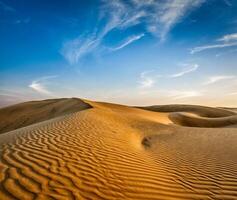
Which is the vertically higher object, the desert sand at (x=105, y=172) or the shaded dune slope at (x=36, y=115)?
the shaded dune slope at (x=36, y=115)

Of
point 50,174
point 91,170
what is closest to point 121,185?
point 91,170

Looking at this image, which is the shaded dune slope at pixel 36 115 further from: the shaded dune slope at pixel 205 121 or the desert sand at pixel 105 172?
the desert sand at pixel 105 172

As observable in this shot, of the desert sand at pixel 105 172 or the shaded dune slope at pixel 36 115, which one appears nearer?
the desert sand at pixel 105 172

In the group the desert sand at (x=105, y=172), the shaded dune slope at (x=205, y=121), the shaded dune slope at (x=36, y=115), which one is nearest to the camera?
the desert sand at (x=105, y=172)

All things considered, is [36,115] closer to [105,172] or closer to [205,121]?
[205,121]

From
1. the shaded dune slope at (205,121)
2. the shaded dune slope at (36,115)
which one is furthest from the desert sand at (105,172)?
the shaded dune slope at (205,121)

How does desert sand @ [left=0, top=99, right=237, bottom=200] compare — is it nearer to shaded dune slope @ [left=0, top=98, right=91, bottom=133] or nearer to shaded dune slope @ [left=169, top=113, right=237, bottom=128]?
shaded dune slope @ [left=0, top=98, right=91, bottom=133]

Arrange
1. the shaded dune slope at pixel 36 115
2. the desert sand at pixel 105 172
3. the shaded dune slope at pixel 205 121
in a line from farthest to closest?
the shaded dune slope at pixel 205 121
the shaded dune slope at pixel 36 115
the desert sand at pixel 105 172

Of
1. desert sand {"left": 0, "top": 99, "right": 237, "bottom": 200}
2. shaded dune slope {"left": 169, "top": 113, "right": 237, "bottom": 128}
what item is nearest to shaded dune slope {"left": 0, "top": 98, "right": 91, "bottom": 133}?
shaded dune slope {"left": 169, "top": 113, "right": 237, "bottom": 128}

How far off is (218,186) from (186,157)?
2.52m

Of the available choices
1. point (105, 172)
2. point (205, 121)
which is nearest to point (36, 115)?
point (205, 121)

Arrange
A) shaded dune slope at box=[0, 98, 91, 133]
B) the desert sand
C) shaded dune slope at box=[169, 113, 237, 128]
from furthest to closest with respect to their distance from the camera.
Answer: shaded dune slope at box=[169, 113, 237, 128] < shaded dune slope at box=[0, 98, 91, 133] < the desert sand

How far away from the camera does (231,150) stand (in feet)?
25.6

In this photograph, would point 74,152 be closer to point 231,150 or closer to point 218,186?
point 218,186
